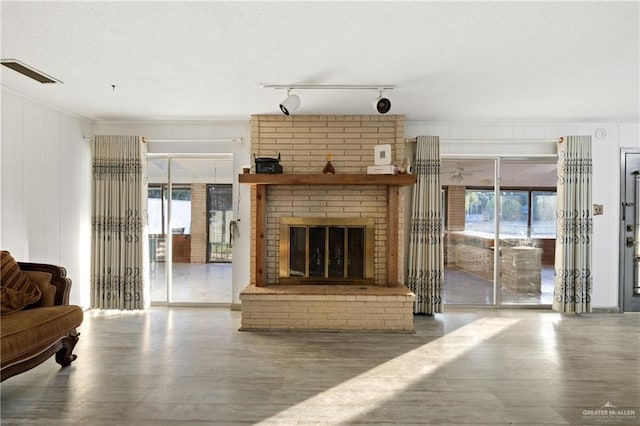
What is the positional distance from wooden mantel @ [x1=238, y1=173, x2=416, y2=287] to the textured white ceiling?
2.61ft

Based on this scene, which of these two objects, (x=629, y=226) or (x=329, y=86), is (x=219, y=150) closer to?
(x=329, y=86)

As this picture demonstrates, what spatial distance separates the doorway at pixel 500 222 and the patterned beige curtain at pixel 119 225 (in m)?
3.91

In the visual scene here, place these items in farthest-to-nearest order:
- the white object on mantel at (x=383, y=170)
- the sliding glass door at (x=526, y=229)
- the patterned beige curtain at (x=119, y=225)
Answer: the sliding glass door at (x=526, y=229) → the patterned beige curtain at (x=119, y=225) → the white object on mantel at (x=383, y=170)

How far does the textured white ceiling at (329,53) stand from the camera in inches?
88.7

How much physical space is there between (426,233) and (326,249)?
49.3 inches

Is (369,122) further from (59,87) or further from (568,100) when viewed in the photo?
(59,87)

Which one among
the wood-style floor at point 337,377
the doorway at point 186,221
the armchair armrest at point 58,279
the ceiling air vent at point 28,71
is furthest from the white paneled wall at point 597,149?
the armchair armrest at point 58,279

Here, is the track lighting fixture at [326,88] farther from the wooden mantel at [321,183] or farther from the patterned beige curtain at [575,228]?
the patterned beige curtain at [575,228]

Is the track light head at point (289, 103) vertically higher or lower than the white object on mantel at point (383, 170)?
higher

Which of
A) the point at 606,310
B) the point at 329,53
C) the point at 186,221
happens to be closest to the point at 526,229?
the point at 606,310

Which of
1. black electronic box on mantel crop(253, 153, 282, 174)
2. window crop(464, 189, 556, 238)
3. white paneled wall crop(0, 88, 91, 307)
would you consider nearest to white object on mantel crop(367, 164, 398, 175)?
black electronic box on mantel crop(253, 153, 282, 174)

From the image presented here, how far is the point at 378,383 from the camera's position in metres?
2.87

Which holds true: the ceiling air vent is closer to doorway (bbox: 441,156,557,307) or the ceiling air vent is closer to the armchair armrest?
the armchair armrest

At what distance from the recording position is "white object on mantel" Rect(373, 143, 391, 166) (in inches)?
167
